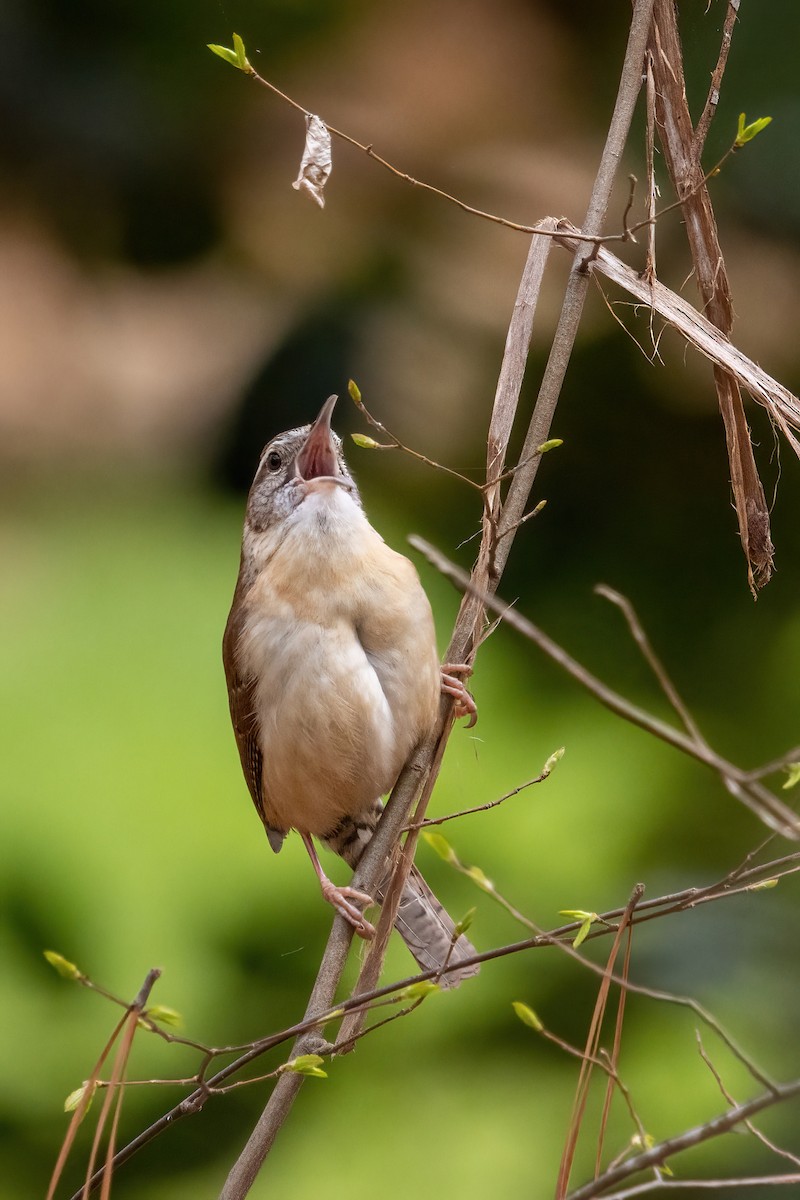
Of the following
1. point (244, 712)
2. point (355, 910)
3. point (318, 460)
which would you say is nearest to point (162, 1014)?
point (355, 910)

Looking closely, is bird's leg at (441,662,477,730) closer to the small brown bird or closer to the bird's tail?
the small brown bird

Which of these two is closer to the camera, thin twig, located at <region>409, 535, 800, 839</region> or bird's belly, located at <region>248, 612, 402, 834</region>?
thin twig, located at <region>409, 535, 800, 839</region>

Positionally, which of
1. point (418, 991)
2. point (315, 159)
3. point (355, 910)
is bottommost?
point (355, 910)

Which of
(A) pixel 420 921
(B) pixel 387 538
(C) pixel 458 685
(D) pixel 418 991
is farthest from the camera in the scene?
(B) pixel 387 538

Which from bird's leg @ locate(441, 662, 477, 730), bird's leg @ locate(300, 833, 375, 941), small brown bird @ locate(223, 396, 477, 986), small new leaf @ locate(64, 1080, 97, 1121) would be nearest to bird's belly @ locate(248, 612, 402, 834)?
small brown bird @ locate(223, 396, 477, 986)

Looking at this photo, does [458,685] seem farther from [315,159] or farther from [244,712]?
[315,159]

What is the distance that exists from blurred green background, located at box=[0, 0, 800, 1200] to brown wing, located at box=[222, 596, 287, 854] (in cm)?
108

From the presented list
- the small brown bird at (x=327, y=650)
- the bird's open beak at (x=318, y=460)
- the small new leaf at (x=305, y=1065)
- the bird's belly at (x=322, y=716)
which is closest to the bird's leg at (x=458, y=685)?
the small brown bird at (x=327, y=650)

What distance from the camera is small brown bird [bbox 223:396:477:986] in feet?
7.57

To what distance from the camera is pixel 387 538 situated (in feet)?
13.5

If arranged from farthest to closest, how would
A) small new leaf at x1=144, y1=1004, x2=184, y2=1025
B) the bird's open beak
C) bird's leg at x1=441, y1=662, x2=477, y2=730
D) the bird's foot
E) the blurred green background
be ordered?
the blurred green background < the bird's open beak < bird's leg at x1=441, y1=662, x2=477, y2=730 < the bird's foot < small new leaf at x1=144, y1=1004, x2=184, y2=1025

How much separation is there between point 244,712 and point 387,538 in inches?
64.2

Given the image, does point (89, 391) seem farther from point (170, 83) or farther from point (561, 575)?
point (561, 575)

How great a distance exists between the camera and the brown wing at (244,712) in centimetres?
253
